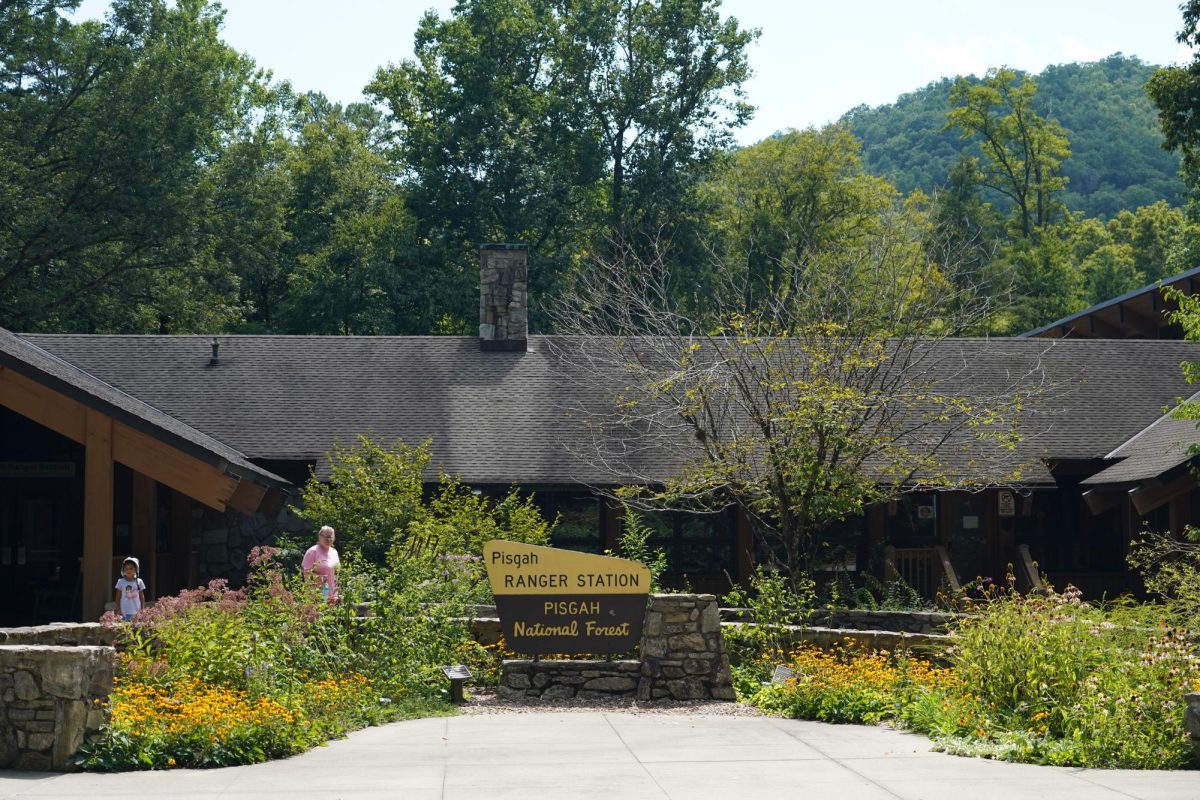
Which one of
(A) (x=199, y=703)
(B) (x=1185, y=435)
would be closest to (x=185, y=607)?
(A) (x=199, y=703)

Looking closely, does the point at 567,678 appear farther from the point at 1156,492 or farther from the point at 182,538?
the point at 1156,492

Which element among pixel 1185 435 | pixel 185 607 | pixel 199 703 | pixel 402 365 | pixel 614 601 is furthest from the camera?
pixel 402 365

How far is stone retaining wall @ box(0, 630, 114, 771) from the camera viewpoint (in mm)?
10219

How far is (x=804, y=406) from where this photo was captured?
1792cm

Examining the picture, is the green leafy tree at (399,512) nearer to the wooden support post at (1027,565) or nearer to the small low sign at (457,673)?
the small low sign at (457,673)

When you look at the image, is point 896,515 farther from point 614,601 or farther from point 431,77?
point 431,77

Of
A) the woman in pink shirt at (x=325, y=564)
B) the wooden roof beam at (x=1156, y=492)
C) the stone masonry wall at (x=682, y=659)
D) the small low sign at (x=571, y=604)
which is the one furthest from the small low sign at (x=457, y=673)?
the wooden roof beam at (x=1156, y=492)

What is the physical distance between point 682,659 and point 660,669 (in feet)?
0.80

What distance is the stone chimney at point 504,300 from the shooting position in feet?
87.2

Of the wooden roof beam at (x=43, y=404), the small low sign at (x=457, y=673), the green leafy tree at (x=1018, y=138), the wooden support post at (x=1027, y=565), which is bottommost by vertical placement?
the small low sign at (x=457, y=673)

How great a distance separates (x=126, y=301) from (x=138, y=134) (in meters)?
4.24

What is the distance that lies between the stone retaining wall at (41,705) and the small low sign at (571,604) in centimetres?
496

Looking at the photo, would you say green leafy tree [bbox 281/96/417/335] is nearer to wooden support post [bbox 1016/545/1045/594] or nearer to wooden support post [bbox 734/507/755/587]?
wooden support post [bbox 734/507/755/587]

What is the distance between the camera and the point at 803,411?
696 inches
